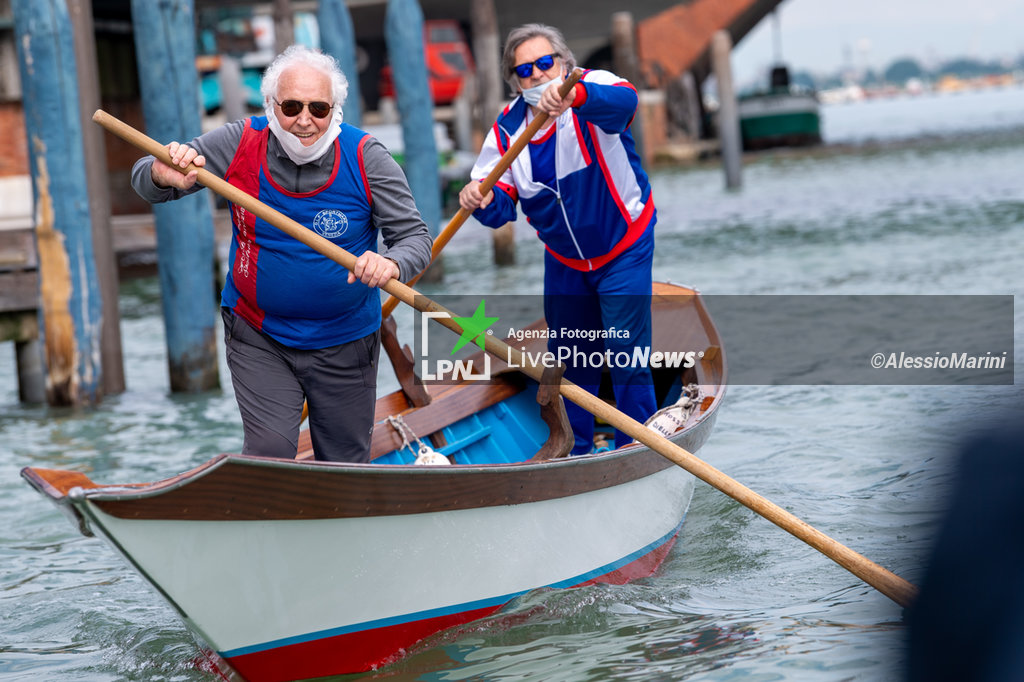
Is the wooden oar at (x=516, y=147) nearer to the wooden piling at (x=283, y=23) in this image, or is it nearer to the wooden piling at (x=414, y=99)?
the wooden piling at (x=414, y=99)

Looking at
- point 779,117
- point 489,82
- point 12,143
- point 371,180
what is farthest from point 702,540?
point 779,117

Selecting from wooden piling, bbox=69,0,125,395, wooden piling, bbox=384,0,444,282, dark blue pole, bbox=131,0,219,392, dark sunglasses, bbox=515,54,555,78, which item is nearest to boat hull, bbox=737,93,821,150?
wooden piling, bbox=384,0,444,282

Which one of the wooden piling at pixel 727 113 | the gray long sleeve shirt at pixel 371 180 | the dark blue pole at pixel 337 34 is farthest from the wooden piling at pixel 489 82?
the gray long sleeve shirt at pixel 371 180

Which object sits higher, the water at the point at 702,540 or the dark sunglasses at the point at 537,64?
the dark sunglasses at the point at 537,64

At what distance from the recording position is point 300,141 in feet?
10.9

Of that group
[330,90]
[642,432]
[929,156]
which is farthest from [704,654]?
[929,156]

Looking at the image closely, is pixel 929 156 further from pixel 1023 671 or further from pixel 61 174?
pixel 1023 671

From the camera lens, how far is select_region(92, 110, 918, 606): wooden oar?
3.37 m

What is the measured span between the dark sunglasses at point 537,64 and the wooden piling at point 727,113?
51.8 feet

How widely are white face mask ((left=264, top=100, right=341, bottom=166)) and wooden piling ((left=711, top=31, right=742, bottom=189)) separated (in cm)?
1685

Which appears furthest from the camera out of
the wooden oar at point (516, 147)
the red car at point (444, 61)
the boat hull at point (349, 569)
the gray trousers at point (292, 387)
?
the red car at point (444, 61)

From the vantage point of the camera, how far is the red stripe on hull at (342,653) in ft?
10.7

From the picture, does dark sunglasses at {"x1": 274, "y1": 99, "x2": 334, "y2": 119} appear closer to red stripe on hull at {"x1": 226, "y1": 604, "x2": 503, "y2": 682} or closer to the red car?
red stripe on hull at {"x1": 226, "y1": 604, "x2": 503, "y2": 682}

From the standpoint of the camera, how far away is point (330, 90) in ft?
10.9
